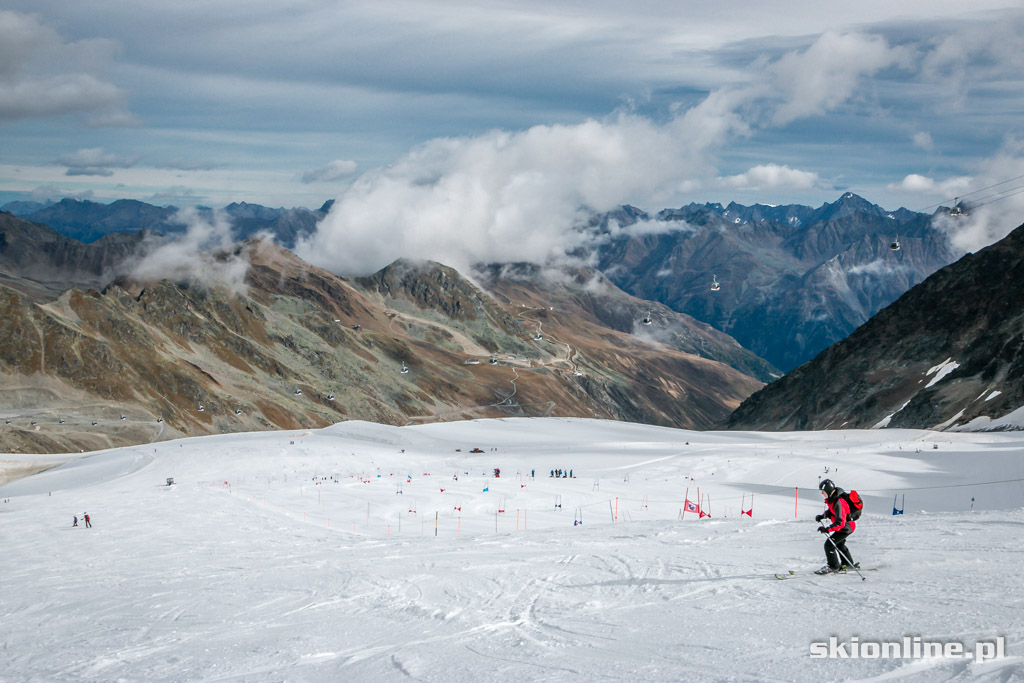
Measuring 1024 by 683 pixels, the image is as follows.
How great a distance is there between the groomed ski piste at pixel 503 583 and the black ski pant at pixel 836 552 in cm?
36

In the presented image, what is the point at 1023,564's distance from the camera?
18188mm

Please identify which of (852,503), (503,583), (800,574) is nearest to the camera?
(852,503)

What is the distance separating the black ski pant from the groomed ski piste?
0.36 meters

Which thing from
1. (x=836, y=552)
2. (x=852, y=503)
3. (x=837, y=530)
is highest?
(x=852, y=503)

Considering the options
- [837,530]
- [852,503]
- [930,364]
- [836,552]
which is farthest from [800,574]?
[930,364]

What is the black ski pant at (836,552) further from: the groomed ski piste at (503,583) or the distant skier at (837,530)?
the groomed ski piste at (503,583)

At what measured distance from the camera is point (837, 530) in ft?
61.3

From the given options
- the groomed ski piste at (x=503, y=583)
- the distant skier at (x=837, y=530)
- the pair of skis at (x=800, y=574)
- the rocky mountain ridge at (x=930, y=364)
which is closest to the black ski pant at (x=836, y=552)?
the distant skier at (x=837, y=530)

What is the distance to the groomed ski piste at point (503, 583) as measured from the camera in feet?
47.3

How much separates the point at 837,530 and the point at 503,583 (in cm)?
864

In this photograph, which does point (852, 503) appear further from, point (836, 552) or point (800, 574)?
point (800, 574)

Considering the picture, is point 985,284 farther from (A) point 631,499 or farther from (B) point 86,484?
(B) point 86,484

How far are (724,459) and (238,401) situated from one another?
421ft

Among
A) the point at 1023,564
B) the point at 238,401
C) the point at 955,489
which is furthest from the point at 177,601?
the point at 238,401
